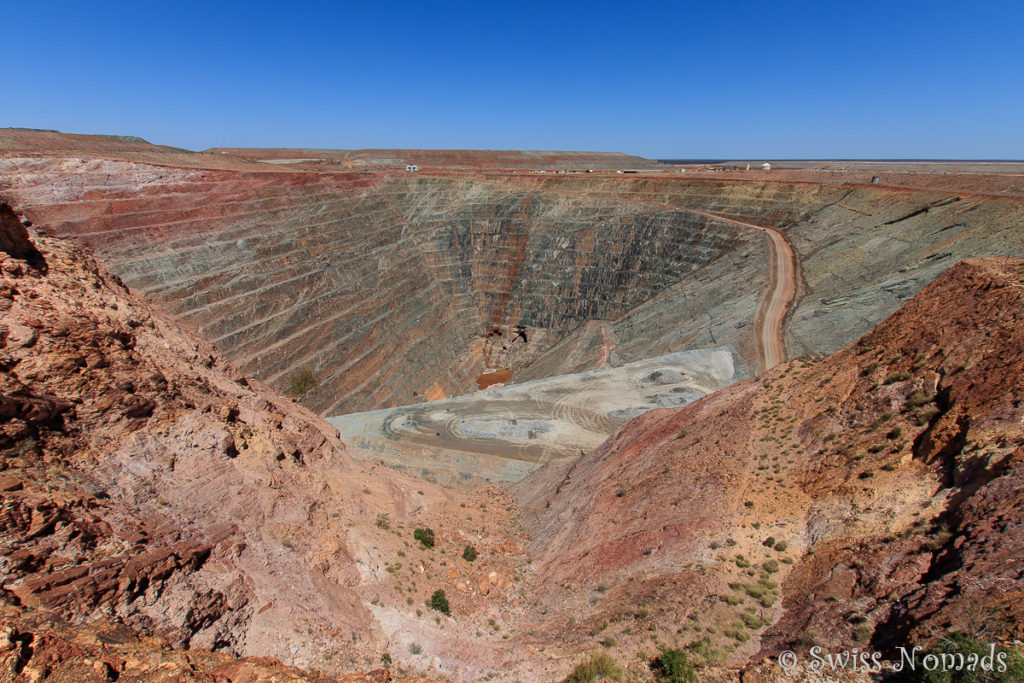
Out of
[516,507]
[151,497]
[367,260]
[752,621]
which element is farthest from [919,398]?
[367,260]

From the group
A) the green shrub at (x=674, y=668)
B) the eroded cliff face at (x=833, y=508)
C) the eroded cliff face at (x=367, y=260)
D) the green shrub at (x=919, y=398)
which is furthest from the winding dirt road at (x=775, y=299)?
the green shrub at (x=674, y=668)

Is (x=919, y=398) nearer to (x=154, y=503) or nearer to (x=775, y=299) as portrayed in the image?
(x=154, y=503)

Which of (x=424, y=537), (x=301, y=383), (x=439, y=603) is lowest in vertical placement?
(x=301, y=383)

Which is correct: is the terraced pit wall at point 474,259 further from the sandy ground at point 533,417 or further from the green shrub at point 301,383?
the sandy ground at point 533,417

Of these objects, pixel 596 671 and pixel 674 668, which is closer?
pixel 674 668

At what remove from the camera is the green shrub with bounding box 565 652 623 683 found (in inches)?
367

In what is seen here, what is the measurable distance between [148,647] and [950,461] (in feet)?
49.0

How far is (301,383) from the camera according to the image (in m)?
36.2

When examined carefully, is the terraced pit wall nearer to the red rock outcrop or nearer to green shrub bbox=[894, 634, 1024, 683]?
the red rock outcrop

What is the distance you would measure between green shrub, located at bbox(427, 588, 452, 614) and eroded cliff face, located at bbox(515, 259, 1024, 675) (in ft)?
8.15

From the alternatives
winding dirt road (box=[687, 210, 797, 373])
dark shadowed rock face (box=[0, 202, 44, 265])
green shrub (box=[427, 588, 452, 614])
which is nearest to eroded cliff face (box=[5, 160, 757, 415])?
winding dirt road (box=[687, 210, 797, 373])

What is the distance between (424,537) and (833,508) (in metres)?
10.7

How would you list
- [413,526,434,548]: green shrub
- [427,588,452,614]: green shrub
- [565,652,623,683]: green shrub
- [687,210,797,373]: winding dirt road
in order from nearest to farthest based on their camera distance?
[565,652,623,683]: green shrub < [427,588,452,614]: green shrub < [413,526,434,548]: green shrub < [687,210,797,373]: winding dirt road

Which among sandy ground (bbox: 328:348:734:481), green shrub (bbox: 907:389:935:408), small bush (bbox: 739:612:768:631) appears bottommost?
sandy ground (bbox: 328:348:734:481)
